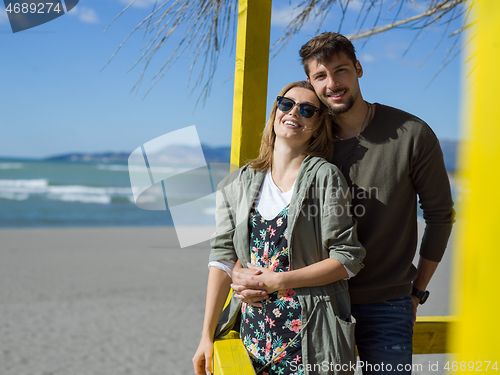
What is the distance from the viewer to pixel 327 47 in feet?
5.30

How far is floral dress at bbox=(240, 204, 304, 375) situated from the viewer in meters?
1.38

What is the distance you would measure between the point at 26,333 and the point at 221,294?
16.2 feet

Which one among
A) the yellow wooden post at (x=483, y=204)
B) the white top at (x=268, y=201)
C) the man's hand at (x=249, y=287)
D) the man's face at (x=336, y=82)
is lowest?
the man's hand at (x=249, y=287)

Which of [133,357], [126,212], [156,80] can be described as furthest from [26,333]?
[126,212]

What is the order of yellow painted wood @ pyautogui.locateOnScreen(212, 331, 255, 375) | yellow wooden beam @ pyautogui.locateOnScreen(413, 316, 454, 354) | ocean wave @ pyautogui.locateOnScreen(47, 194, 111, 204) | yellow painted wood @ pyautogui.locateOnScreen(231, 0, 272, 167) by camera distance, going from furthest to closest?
ocean wave @ pyautogui.locateOnScreen(47, 194, 111, 204) → yellow wooden beam @ pyautogui.locateOnScreen(413, 316, 454, 354) → yellow painted wood @ pyautogui.locateOnScreen(231, 0, 272, 167) → yellow painted wood @ pyautogui.locateOnScreen(212, 331, 255, 375)

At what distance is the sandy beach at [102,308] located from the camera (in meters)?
4.73

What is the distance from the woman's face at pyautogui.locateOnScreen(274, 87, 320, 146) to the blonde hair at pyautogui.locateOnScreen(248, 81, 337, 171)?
2 centimetres

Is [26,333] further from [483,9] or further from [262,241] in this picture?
[483,9]

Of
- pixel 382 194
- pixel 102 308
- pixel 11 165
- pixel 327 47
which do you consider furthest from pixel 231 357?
pixel 11 165

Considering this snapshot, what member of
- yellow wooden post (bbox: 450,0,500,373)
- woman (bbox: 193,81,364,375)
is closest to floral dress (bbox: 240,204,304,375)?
woman (bbox: 193,81,364,375)

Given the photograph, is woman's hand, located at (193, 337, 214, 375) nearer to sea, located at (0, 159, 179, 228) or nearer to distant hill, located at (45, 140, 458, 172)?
sea, located at (0, 159, 179, 228)

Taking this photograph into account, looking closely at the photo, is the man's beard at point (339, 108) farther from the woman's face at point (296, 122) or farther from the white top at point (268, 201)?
the white top at point (268, 201)

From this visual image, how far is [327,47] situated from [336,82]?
151mm

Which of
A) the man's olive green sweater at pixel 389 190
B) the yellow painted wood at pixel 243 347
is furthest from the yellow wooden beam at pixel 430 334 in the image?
the man's olive green sweater at pixel 389 190
